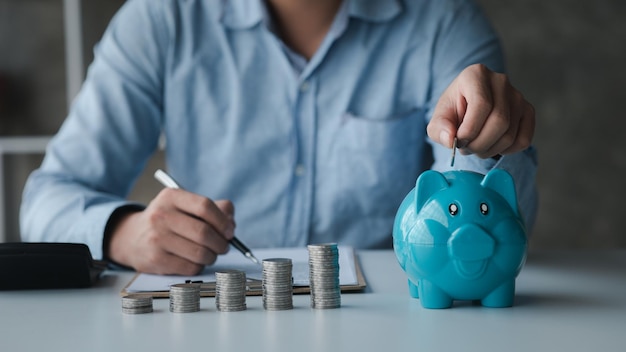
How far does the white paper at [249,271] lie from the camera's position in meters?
1.02

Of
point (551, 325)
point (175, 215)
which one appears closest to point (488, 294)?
point (551, 325)

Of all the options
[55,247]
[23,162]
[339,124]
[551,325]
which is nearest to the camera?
[551,325]

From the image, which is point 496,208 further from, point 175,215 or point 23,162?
point 23,162

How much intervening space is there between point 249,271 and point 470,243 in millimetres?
395

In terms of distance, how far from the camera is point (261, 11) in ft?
5.50

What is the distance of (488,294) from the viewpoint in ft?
2.82

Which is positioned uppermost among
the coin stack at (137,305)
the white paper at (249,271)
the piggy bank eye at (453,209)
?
the piggy bank eye at (453,209)

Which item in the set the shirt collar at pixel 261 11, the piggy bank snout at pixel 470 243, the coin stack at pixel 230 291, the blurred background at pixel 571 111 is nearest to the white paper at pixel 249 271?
the coin stack at pixel 230 291

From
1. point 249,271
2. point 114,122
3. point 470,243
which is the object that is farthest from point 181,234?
point 114,122

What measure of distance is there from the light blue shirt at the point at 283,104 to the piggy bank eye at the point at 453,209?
82 cm

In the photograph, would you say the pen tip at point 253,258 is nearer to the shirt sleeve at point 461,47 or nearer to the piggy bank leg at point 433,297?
the piggy bank leg at point 433,297

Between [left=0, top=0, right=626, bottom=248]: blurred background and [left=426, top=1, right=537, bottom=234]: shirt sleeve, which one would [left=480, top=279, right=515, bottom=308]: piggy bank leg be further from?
[left=0, top=0, right=626, bottom=248]: blurred background

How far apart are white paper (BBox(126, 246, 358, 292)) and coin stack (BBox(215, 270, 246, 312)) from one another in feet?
0.37

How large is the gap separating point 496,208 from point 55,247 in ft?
1.87
